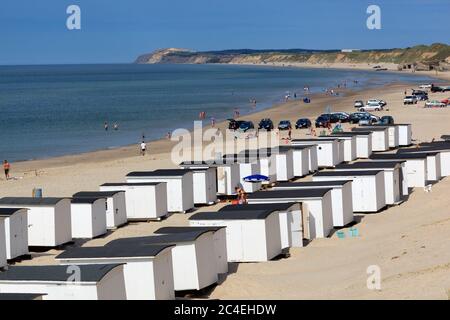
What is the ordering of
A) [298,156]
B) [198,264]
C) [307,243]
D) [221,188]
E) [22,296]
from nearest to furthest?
[22,296] → [198,264] → [307,243] → [221,188] → [298,156]

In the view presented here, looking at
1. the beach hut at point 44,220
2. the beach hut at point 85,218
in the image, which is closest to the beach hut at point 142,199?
the beach hut at point 85,218

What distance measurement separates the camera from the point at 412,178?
1375 inches

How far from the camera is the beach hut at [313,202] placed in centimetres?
2580

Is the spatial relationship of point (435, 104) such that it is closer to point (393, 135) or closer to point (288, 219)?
point (393, 135)

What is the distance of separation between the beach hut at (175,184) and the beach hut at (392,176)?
18.3ft

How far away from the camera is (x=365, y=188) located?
2975 centimetres

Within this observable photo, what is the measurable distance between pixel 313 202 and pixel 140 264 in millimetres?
9018

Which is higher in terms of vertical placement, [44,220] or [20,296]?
[44,220]

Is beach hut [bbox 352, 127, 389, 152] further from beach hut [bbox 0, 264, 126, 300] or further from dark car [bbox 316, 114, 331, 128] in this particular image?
beach hut [bbox 0, 264, 126, 300]

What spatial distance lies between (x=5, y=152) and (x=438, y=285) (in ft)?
172

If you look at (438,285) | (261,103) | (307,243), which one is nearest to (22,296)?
(438,285)

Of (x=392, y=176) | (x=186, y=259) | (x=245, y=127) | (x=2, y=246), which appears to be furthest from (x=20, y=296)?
(x=245, y=127)

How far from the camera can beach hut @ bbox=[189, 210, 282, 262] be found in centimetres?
2288

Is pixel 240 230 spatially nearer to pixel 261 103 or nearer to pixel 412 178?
pixel 412 178
